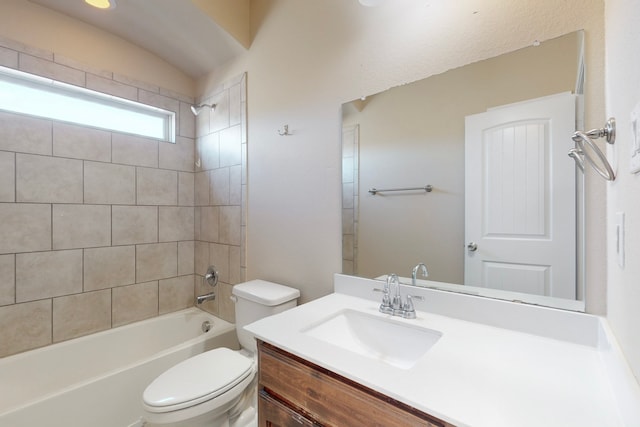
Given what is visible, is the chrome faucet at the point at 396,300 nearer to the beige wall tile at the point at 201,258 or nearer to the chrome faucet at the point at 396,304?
the chrome faucet at the point at 396,304

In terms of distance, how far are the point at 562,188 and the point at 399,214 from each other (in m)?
0.60

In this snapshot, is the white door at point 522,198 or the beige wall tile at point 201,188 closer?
the white door at point 522,198

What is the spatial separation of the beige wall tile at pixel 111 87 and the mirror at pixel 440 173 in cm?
180

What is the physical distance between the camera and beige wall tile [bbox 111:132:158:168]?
2.06 m

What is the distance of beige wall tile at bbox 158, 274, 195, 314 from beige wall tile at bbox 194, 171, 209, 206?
684 millimetres

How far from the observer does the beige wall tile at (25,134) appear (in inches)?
64.7

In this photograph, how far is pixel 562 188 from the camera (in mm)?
932

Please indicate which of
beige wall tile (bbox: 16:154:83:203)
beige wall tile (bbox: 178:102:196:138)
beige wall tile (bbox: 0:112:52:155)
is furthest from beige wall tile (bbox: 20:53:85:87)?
beige wall tile (bbox: 178:102:196:138)

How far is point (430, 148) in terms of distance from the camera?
1.24m

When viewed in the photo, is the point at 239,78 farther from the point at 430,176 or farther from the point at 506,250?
the point at 506,250

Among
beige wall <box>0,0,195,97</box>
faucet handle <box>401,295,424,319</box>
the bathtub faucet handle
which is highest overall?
beige wall <box>0,0,195,97</box>

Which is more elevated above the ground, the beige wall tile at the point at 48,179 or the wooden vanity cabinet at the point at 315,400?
the beige wall tile at the point at 48,179

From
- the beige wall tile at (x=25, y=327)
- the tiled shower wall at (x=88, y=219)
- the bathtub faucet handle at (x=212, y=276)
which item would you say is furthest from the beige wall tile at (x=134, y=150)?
the beige wall tile at (x=25, y=327)

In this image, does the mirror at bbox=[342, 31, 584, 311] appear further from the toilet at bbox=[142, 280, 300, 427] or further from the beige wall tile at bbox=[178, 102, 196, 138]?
the beige wall tile at bbox=[178, 102, 196, 138]
